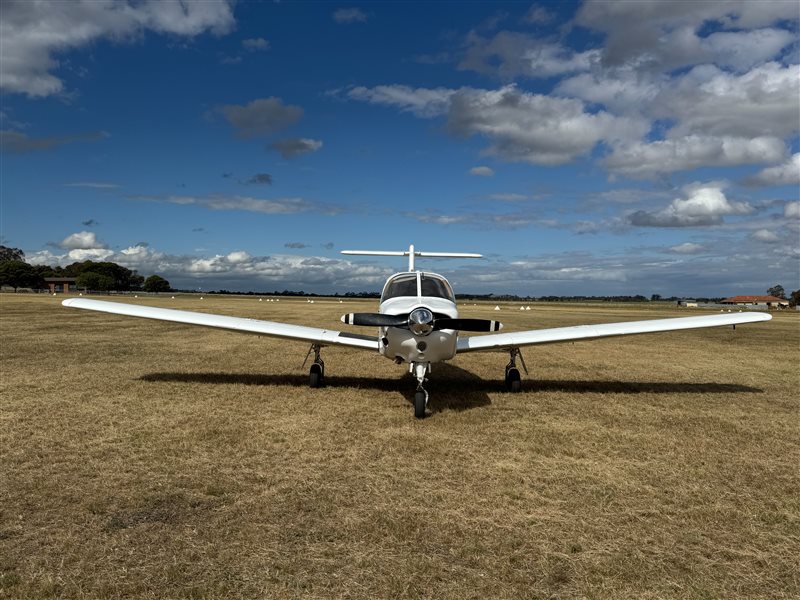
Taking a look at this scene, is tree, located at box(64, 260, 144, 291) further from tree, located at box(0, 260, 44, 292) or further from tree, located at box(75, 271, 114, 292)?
tree, located at box(0, 260, 44, 292)

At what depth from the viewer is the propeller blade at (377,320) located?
8.21 meters

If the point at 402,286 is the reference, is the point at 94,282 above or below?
above

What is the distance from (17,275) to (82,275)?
1379cm

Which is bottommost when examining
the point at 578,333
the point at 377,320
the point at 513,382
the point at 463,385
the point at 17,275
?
the point at 463,385

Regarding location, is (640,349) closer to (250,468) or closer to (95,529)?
(250,468)

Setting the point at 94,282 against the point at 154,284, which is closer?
the point at 94,282

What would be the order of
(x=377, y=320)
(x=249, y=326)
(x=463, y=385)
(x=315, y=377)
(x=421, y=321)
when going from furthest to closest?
(x=463, y=385)
(x=249, y=326)
(x=315, y=377)
(x=377, y=320)
(x=421, y=321)

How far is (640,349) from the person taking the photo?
19688 mm

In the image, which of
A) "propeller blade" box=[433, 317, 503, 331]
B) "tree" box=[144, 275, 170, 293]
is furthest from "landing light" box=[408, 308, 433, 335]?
"tree" box=[144, 275, 170, 293]

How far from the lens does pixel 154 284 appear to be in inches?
6929

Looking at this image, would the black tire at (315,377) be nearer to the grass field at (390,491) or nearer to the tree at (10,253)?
the grass field at (390,491)

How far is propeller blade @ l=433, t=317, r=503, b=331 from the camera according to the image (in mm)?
8250

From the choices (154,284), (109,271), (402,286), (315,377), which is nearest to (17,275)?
(109,271)

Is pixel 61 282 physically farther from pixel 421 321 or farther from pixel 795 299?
pixel 795 299
